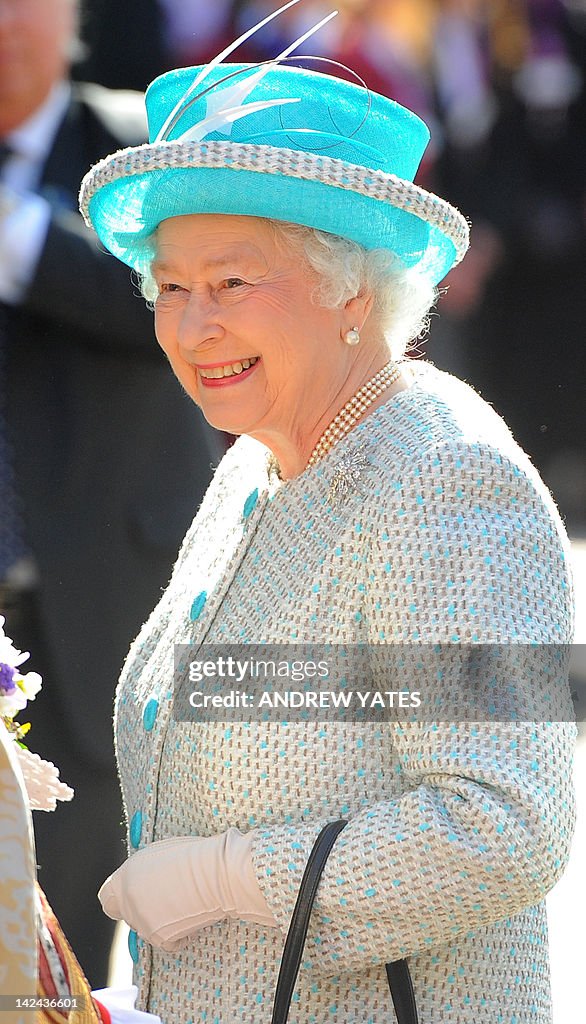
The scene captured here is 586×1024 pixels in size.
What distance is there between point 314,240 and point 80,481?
1232mm

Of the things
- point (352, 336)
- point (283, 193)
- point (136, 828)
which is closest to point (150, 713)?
point (136, 828)

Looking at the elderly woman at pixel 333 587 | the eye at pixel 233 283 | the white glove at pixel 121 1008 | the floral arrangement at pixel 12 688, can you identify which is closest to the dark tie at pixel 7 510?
the elderly woman at pixel 333 587

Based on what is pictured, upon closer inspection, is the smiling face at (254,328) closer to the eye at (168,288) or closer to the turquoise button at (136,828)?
the eye at (168,288)

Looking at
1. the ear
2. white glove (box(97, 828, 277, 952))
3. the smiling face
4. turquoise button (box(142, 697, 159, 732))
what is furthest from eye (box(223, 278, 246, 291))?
white glove (box(97, 828, 277, 952))

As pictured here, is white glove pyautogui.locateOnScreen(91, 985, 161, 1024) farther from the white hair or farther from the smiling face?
the white hair

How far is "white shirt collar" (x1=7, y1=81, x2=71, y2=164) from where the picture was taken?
10.3 ft

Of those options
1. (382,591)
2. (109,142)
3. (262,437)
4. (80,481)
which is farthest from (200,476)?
(382,591)

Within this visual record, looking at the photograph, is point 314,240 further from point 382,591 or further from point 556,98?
point 556,98

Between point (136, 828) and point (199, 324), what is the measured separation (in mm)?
748

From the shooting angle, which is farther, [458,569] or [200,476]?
[200,476]

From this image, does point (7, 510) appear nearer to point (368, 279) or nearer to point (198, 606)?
point (198, 606)

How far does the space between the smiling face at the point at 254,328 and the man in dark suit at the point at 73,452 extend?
1.00 meters

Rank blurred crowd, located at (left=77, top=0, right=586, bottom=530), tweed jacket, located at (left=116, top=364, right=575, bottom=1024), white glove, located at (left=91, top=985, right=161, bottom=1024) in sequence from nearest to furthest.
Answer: white glove, located at (left=91, top=985, right=161, bottom=1024) → tweed jacket, located at (left=116, top=364, right=575, bottom=1024) → blurred crowd, located at (left=77, top=0, right=586, bottom=530)

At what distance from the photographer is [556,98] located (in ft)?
16.8
